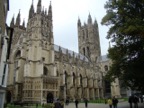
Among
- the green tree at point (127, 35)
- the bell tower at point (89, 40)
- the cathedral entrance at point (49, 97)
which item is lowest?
the cathedral entrance at point (49, 97)

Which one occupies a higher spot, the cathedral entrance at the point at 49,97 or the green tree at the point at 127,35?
the green tree at the point at 127,35

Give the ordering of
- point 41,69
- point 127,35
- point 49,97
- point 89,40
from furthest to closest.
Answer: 1. point 89,40
2. point 49,97
3. point 41,69
4. point 127,35

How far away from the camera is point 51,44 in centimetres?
5206

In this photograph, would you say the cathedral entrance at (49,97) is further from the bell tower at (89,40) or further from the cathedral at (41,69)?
the bell tower at (89,40)

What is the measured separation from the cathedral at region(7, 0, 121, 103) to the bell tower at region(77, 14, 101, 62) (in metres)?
17.6

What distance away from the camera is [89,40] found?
3551 inches

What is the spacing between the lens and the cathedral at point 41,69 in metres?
43.9

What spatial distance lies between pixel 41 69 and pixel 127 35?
31652 millimetres

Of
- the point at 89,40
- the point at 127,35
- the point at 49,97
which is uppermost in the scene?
the point at 89,40

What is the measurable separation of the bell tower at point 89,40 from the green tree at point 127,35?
66421mm

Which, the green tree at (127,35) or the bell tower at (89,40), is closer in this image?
the green tree at (127,35)

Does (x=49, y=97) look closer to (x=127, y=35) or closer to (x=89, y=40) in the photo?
(x=127, y=35)

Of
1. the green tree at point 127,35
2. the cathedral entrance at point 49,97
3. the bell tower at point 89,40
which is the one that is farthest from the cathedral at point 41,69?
the green tree at point 127,35

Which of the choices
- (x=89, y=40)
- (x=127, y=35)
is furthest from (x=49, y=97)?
(x=89, y=40)
